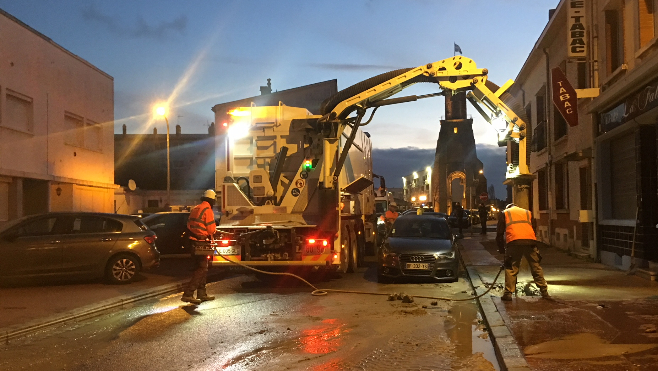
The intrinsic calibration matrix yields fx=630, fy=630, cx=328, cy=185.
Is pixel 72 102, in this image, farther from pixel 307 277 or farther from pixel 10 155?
pixel 307 277

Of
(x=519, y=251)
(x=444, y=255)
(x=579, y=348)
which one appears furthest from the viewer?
(x=444, y=255)

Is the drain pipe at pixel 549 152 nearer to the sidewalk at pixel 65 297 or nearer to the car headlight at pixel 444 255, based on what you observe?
the car headlight at pixel 444 255

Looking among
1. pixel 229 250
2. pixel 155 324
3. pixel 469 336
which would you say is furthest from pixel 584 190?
pixel 155 324

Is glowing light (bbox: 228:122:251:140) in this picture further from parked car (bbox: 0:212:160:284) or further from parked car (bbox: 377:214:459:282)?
parked car (bbox: 377:214:459:282)

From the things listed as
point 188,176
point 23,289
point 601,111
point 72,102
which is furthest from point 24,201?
point 188,176

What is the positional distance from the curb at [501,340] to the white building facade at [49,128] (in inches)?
527

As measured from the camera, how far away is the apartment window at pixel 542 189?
24.7 meters

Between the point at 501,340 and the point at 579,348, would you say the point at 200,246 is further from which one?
the point at 579,348

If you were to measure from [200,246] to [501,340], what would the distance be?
208 inches

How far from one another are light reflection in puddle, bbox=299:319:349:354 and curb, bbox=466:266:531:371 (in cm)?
178

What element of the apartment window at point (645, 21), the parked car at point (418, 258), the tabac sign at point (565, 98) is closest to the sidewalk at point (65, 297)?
the parked car at point (418, 258)

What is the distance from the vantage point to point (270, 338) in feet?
25.0

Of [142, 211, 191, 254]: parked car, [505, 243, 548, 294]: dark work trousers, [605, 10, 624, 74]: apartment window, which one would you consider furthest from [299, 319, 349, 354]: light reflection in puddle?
[142, 211, 191, 254]: parked car

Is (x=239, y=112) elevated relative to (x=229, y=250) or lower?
elevated
